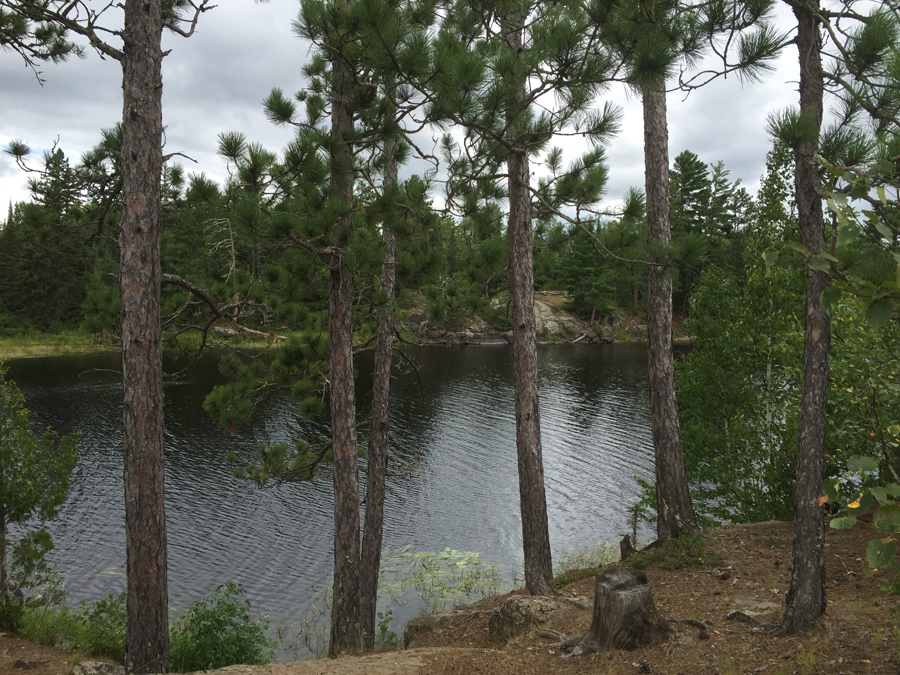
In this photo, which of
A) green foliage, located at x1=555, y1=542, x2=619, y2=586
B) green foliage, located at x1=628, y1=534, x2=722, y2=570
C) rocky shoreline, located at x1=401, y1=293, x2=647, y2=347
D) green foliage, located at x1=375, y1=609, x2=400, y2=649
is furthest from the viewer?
rocky shoreline, located at x1=401, y1=293, x2=647, y2=347

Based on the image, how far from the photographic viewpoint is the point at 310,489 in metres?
18.0

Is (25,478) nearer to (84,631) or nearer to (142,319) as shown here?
(84,631)

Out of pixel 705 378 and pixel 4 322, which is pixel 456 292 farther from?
pixel 4 322

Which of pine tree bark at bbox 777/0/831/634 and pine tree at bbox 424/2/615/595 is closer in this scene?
pine tree bark at bbox 777/0/831/634

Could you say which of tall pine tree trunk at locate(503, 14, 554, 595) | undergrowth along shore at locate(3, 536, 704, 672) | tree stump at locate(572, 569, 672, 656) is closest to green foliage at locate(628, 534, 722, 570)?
undergrowth along shore at locate(3, 536, 704, 672)

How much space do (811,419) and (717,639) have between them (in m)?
1.83

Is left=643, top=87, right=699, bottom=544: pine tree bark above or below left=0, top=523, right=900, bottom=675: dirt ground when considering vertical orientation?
above

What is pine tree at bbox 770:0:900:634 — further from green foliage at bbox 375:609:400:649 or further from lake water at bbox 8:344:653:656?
lake water at bbox 8:344:653:656

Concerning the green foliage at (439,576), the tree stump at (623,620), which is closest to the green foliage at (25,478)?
the green foliage at (439,576)

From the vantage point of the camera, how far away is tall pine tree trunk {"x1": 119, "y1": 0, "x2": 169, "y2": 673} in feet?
18.4

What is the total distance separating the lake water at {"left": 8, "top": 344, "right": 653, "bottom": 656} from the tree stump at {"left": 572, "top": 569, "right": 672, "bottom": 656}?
228 inches

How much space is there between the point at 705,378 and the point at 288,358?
7.76 meters

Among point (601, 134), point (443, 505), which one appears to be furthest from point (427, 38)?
point (443, 505)

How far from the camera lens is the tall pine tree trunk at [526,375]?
7855mm
